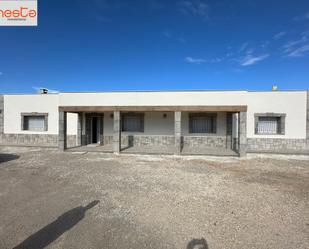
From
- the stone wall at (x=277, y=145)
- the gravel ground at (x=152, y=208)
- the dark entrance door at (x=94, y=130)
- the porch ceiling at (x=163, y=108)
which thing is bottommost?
the gravel ground at (x=152, y=208)

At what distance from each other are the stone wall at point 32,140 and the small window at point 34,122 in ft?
1.91

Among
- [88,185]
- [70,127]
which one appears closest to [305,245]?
[88,185]

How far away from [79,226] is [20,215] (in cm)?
136

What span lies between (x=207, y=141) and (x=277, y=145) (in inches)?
176

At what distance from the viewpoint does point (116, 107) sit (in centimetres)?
1101

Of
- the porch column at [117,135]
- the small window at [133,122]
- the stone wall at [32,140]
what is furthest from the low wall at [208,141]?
the stone wall at [32,140]

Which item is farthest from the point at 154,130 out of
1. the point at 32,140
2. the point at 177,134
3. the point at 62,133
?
the point at 32,140

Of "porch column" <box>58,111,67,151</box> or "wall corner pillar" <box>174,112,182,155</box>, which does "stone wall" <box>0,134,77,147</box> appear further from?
"wall corner pillar" <box>174,112,182,155</box>

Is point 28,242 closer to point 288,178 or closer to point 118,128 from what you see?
point 288,178

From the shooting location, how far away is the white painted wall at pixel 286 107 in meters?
11.7

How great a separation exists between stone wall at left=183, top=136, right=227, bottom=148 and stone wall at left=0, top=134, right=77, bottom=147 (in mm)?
8502

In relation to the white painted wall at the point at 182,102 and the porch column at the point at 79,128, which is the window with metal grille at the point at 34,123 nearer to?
the white painted wall at the point at 182,102

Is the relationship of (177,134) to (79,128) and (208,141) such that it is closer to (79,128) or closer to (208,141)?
(208,141)

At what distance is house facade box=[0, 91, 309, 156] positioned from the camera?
35.7 ft
